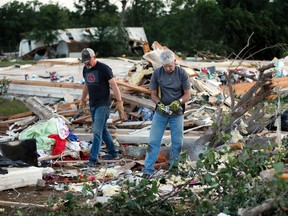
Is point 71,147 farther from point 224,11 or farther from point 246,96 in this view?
point 224,11

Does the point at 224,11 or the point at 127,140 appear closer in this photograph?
the point at 127,140

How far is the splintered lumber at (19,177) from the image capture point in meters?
8.23

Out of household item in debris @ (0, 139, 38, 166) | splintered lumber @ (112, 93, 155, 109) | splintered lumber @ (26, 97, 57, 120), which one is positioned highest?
splintered lumber @ (112, 93, 155, 109)

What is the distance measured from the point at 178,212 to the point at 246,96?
12.6ft

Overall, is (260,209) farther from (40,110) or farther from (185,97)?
(40,110)

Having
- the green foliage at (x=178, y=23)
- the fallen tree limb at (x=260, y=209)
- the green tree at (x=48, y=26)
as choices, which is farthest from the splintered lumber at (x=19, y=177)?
the green tree at (x=48, y=26)

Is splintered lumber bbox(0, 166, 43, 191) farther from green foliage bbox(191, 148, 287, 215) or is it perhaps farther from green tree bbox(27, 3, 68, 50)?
green tree bbox(27, 3, 68, 50)

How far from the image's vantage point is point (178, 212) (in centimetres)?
628

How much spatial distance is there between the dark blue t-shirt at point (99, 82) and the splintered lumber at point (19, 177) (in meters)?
1.69

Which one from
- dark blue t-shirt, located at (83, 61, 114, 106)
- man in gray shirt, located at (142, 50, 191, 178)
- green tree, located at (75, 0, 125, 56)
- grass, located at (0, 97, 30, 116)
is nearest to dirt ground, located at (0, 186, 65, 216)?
man in gray shirt, located at (142, 50, 191, 178)

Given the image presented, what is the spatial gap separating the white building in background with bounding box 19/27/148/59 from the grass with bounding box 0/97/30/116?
138 feet

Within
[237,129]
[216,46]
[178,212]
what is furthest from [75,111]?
[216,46]

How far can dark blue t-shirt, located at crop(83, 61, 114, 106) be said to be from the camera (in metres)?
9.86

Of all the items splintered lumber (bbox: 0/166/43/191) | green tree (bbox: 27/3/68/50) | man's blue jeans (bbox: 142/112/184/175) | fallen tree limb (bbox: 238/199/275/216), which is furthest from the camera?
green tree (bbox: 27/3/68/50)
